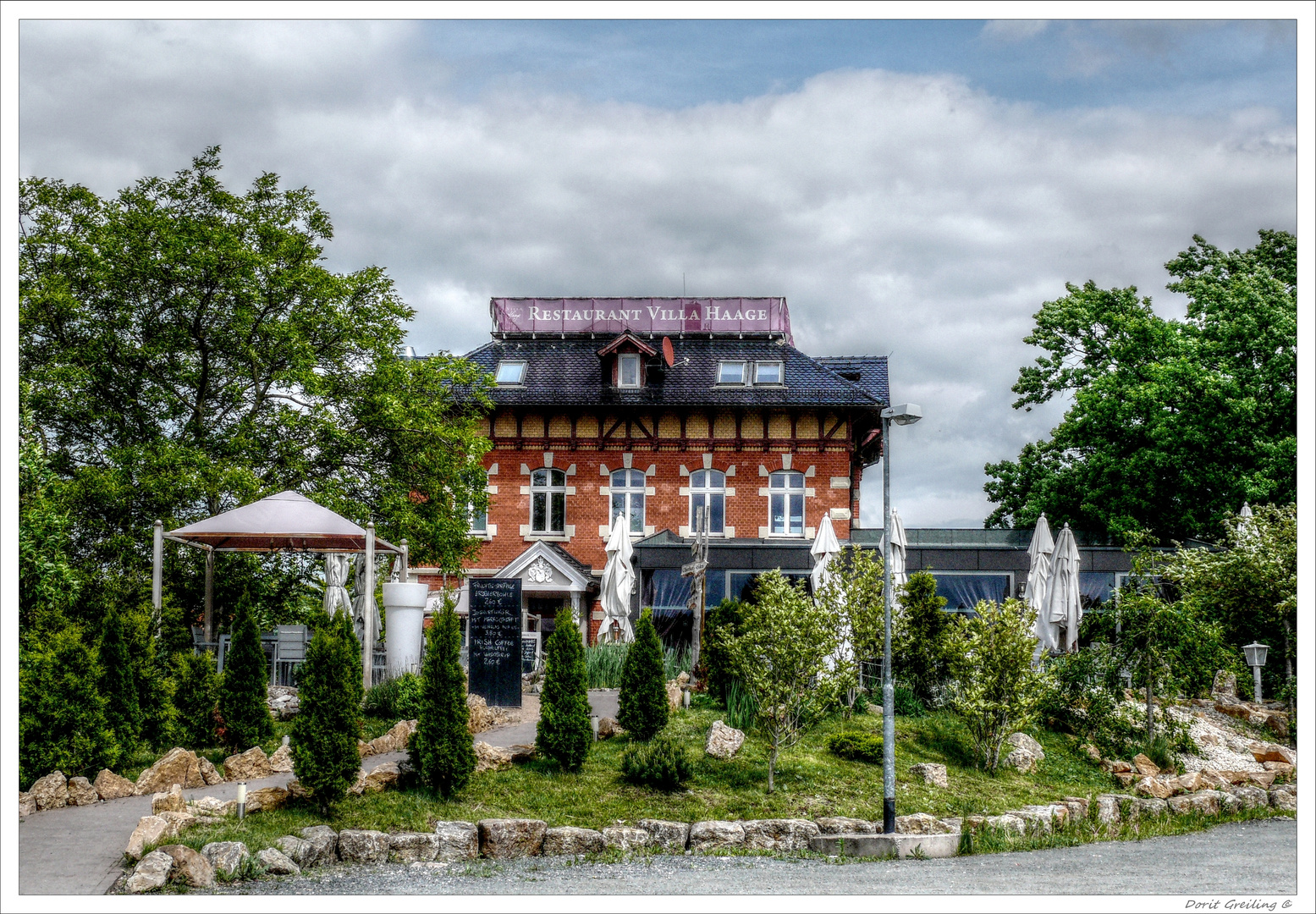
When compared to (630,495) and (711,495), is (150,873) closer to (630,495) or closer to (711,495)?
(630,495)

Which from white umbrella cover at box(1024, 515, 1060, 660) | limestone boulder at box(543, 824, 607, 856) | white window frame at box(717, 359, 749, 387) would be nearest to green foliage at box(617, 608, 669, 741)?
limestone boulder at box(543, 824, 607, 856)

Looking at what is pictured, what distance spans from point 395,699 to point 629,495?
1743cm

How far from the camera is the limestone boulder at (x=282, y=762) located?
16.2 metres

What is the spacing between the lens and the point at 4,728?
12.4 meters

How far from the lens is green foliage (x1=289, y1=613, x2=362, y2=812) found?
14.2 m

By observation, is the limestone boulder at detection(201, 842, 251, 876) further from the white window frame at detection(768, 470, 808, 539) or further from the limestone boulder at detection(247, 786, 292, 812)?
the white window frame at detection(768, 470, 808, 539)

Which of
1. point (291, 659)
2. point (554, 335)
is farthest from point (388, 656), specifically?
point (554, 335)

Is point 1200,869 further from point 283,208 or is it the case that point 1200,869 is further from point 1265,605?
point 283,208

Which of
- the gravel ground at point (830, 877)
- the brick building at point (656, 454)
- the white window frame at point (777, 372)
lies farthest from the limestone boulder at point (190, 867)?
the white window frame at point (777, 372)

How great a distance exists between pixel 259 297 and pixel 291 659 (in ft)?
26.1

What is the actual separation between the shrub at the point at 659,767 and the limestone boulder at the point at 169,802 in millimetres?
5337

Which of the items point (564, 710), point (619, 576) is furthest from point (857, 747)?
point (619, 576)

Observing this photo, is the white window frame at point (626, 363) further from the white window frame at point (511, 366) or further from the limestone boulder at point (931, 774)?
the limestone boulder at point (931, 774)

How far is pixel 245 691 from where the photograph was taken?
17.2 m
